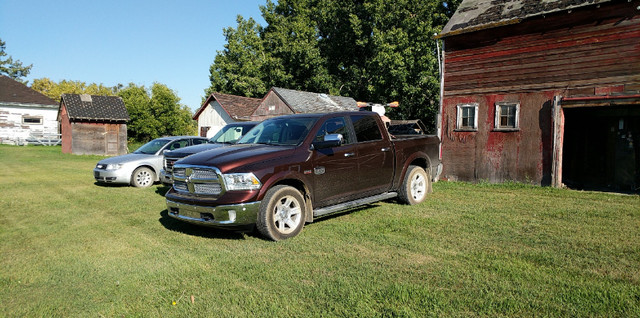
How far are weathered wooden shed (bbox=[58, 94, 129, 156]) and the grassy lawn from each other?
2535 cm

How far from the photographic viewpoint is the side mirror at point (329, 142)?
20.1 feet

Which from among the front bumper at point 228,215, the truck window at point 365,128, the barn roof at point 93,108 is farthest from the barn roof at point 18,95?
the truck window at point 365,128

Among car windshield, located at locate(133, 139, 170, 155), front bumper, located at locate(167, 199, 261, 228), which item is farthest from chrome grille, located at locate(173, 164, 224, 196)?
car windshield, located at locate(133, 139, 170, 155)

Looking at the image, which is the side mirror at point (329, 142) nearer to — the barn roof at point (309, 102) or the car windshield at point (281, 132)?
the car windshield at point (281, 132)

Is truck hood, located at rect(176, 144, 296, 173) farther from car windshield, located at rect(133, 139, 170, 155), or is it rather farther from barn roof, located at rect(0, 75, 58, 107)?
barn roof, located at rect(0, 75, 58, 107)

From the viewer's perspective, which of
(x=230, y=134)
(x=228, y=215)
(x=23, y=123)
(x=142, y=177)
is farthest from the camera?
(x=23, y=123)

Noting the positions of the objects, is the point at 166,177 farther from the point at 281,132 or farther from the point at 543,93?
the point at 543,93

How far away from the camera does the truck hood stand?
222 inches

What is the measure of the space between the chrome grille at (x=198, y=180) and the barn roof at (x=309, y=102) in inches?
710

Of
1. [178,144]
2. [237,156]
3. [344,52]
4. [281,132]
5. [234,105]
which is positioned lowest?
[237,156]

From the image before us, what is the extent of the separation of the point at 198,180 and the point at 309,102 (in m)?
20.7

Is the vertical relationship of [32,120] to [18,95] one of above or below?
below

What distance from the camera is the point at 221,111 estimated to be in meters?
29.8

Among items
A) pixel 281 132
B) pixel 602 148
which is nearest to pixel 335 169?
pixel 281 132
